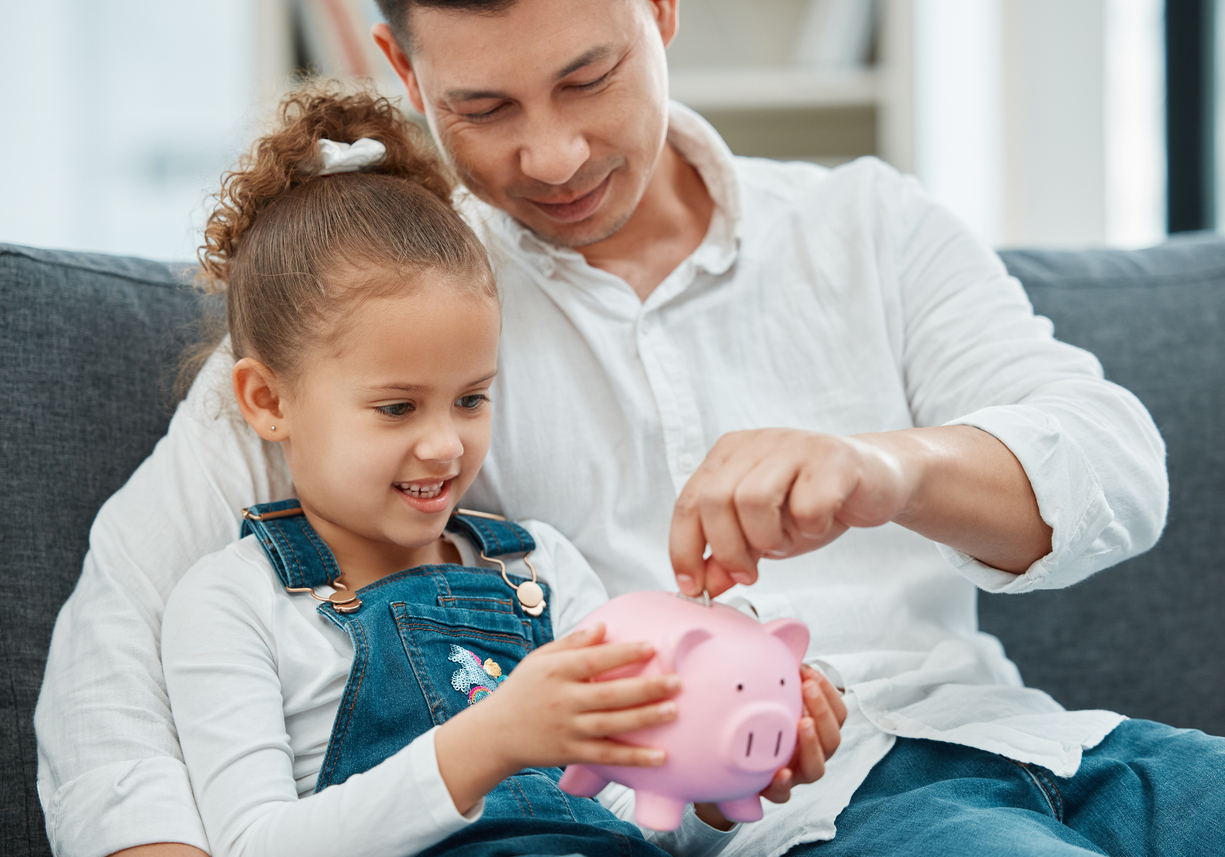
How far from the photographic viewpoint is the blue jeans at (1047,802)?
827mm

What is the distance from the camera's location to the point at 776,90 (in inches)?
103

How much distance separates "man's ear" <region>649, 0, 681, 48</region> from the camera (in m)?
1.21

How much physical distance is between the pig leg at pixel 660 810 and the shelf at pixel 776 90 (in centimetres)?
217

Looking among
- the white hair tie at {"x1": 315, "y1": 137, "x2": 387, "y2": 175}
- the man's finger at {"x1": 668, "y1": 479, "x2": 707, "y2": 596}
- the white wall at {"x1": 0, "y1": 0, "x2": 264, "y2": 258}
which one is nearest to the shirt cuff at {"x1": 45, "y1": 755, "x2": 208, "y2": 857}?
the man's finger at {"x1": 668, "y1": 479, "x2": 707, "y2": 596}

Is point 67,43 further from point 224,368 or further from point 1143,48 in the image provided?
point 1143,48

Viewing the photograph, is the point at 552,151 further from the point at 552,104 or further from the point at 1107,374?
the point at 1107,374

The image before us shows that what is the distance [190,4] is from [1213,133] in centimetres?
250

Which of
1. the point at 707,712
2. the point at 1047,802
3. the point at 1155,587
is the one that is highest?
the point at 707,712

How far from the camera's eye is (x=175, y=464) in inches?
40.6

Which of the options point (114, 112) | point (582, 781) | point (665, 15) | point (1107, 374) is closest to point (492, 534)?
point (582, 781)

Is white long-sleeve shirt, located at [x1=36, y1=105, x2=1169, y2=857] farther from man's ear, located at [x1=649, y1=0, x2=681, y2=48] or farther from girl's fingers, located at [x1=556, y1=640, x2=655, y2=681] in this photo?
girl's fingers, located at [x1=556, y1=640, x2=655, y2=681]

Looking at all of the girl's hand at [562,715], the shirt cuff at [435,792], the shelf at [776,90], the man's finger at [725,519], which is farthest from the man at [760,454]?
the shelf at [776,90]

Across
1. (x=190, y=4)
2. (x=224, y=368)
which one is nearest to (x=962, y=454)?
(x=224, y=368)

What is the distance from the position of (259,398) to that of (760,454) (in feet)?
1.64
